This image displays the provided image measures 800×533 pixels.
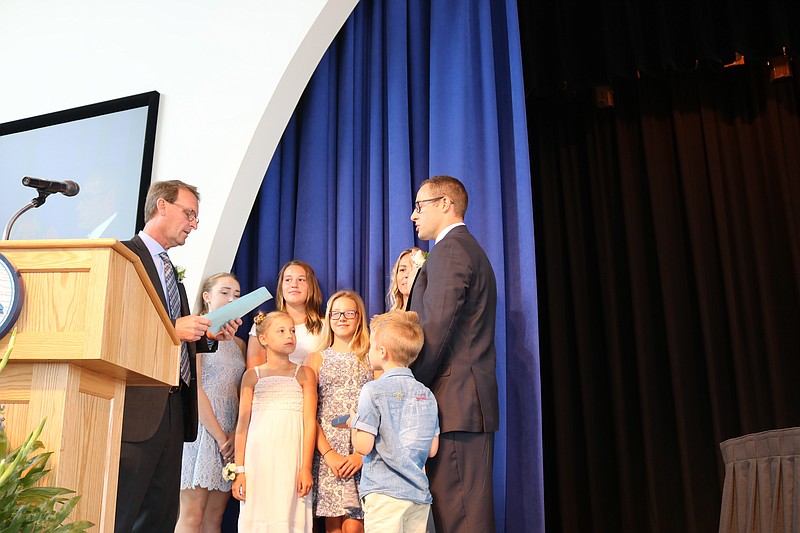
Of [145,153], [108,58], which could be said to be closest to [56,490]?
[145,153]

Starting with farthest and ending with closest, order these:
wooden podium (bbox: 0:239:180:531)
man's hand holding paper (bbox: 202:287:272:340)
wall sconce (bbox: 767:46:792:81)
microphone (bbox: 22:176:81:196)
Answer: wall sconce (bbox: 767:46:792:81)
man's hand holding paper (bbox: 202:287:272:340)
microphone (bbox: 22:176:81:196)
wooden podium (bbox: 0:239:180:531)

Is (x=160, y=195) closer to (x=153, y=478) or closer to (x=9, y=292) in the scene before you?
(x=153, y=478)

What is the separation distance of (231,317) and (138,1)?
2.86 meters

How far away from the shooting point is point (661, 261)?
4078mm

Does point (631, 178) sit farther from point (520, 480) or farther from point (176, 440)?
point (176, 440)

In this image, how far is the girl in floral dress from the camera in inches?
134

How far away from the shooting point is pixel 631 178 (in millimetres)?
4262

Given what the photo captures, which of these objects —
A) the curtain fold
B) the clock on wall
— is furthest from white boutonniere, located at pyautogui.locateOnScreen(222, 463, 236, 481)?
the clock on wall

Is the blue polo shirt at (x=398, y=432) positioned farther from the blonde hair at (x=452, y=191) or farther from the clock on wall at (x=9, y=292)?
the clock on wall at (x=9, y=292)

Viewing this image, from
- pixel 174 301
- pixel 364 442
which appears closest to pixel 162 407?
pixel 174 301

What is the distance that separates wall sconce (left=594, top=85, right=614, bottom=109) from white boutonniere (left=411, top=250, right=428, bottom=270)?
4.62ft

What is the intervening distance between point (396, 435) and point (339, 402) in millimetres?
865

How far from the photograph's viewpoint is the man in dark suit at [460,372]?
9.00 feet

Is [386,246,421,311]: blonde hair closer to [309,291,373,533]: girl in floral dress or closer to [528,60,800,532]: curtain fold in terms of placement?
[309,291,373,533]: girl in floral dress
